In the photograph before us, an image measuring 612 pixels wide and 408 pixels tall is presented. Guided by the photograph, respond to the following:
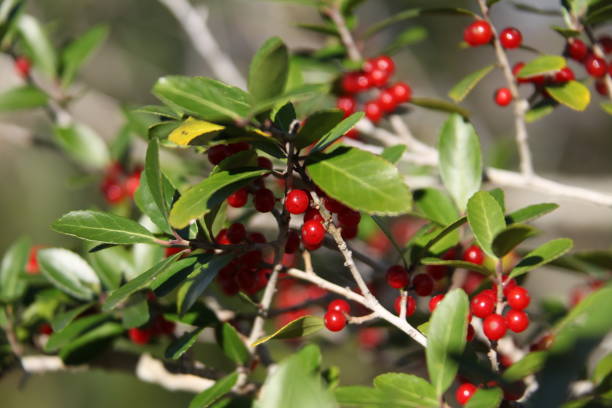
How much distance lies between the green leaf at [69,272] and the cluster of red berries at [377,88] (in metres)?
0.76

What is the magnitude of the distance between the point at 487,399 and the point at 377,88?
3.46 ft

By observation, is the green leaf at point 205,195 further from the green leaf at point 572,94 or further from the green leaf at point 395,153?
the green leaf at point 572,94

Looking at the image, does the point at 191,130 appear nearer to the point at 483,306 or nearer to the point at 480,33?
the point at 483,306

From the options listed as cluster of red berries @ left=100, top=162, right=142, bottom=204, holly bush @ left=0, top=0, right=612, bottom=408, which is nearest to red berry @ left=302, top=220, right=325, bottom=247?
holly bush @ left=0, top=0, right=612, bottom=408

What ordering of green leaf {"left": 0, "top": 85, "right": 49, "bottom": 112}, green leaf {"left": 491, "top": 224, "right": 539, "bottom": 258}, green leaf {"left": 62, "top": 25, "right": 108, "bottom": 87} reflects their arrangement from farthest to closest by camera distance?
green leaf {"left": 62, "top": 25, "right": 108, "bottom": 87}
green leaf {"left": 0, "top": 85, "right": 49, "bottom": 112}
green leaf {"left": 491, "top": 224, "right": 539, "bottom": 258}

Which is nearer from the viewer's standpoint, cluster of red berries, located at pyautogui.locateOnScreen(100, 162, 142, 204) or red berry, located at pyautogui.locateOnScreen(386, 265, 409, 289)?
red berry, located at pyautogui.locateOnScreen(386, 265, 409, 289)

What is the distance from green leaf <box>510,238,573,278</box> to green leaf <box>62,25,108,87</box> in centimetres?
145

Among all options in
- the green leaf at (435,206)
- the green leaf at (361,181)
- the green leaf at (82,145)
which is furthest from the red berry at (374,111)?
the green leaf at (82,145)

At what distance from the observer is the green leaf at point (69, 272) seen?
123cm

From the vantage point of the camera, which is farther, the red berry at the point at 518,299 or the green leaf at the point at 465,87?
the green leaf at the point at 465,87

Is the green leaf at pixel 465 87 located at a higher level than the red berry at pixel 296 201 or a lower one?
lower

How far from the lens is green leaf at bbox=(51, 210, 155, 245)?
90 centimetres

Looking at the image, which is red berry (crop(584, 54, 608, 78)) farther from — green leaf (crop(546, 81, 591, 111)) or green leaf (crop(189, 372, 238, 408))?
green leaf (crop(189, 372, 238, 408))

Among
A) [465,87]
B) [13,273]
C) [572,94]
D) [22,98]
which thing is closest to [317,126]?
[465,87]
